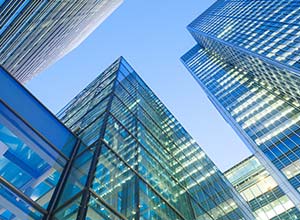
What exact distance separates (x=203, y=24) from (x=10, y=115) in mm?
117273

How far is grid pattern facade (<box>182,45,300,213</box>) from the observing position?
4425 centimetres

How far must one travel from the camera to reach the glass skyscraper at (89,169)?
22.3 feet

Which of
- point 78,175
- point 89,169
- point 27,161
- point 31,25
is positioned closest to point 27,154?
point 27,161

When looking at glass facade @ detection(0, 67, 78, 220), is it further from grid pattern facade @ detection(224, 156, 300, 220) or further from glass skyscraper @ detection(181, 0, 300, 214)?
grid pattern facade @ detection(224, 156, 300, 220)

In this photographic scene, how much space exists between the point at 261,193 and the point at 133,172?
154 feet

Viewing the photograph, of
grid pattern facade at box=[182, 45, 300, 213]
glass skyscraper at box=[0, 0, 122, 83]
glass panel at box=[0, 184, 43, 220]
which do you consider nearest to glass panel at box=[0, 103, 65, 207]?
glass panel at box=[0, 184, 43, 220]

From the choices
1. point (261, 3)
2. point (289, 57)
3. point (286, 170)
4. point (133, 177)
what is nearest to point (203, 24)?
point (261, 3)

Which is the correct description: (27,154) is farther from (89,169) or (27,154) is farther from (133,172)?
(133,172)

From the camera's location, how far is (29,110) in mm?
8680

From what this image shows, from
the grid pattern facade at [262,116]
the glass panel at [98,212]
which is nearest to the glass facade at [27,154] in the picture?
the glass panel at [98,212]

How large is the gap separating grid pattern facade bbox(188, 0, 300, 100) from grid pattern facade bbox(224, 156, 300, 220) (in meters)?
17.0

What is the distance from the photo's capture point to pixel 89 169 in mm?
8148

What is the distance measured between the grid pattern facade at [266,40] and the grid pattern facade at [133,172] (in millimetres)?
35144

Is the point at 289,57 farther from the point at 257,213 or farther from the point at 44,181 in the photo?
the point at 44,181
